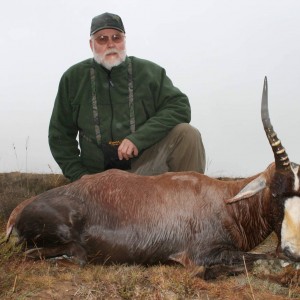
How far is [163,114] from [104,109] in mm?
721

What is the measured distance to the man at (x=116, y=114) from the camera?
6055 millimetres

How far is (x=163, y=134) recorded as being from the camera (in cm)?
598

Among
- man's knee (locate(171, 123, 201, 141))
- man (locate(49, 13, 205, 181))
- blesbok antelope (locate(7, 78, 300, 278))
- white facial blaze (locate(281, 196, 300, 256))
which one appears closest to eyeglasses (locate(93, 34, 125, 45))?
man (locate(49, 13, 205, 181))

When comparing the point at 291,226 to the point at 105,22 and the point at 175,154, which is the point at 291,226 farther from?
the point at 105,22

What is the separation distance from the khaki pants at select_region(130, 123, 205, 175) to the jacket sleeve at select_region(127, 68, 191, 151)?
12 centimetres

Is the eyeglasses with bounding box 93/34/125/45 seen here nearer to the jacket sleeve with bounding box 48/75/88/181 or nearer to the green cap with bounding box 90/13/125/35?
the green cap with bounding box 90/13/125/35

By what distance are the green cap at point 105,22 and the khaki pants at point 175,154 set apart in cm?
147

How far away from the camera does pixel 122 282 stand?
355 centimetres

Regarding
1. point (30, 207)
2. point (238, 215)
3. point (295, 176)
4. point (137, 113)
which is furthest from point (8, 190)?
point (295, 176)

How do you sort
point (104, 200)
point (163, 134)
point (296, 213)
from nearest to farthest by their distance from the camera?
point (296, 213)
point (104, 200)
point (163, 134)

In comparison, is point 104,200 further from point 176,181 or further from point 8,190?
point 8,190

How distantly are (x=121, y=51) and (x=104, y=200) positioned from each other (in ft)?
8.30

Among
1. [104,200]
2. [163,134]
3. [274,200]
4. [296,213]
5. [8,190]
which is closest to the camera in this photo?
[296,213]

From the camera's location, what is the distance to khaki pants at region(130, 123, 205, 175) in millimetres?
6012
